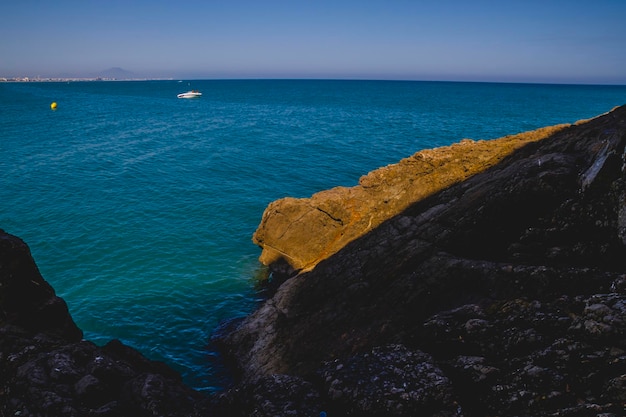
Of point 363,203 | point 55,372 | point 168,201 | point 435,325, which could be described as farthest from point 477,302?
point 168,201

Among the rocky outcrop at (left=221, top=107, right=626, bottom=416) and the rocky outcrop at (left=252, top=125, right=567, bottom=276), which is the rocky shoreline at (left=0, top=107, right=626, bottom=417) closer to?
the rocky outcrop at (left=221, top=107, right=626, bottom=416)

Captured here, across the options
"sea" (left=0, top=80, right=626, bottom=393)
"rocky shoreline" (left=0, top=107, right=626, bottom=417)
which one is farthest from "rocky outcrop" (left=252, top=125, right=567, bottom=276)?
"sea" (left=0, top=80, right=626, bottom=393)

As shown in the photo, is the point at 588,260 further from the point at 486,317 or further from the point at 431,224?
the point at 431,224

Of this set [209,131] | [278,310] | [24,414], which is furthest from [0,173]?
[24,414]

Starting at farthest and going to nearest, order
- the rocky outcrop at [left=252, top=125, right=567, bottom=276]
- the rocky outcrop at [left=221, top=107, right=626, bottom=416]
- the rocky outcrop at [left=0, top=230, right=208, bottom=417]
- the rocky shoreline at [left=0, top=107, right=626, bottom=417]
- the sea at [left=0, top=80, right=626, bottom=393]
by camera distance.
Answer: the sea at [left=0, top=80, right=626, bottom=393] < the rocky outcrop at [left=252, top=125, right=567, bottom=276] < the rocky outcrop at [left=0, top=230, right=208, bottom=417] < the rocky shoreline at [left=0, top=107, right=626, bottom=417] < the rocky outcrop at [left=221, top=107, right=626, bottom=416]

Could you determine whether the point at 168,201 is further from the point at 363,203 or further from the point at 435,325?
the point at 435,325

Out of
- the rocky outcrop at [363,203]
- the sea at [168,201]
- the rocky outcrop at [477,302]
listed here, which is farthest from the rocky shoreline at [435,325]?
the sea at [168,201]
